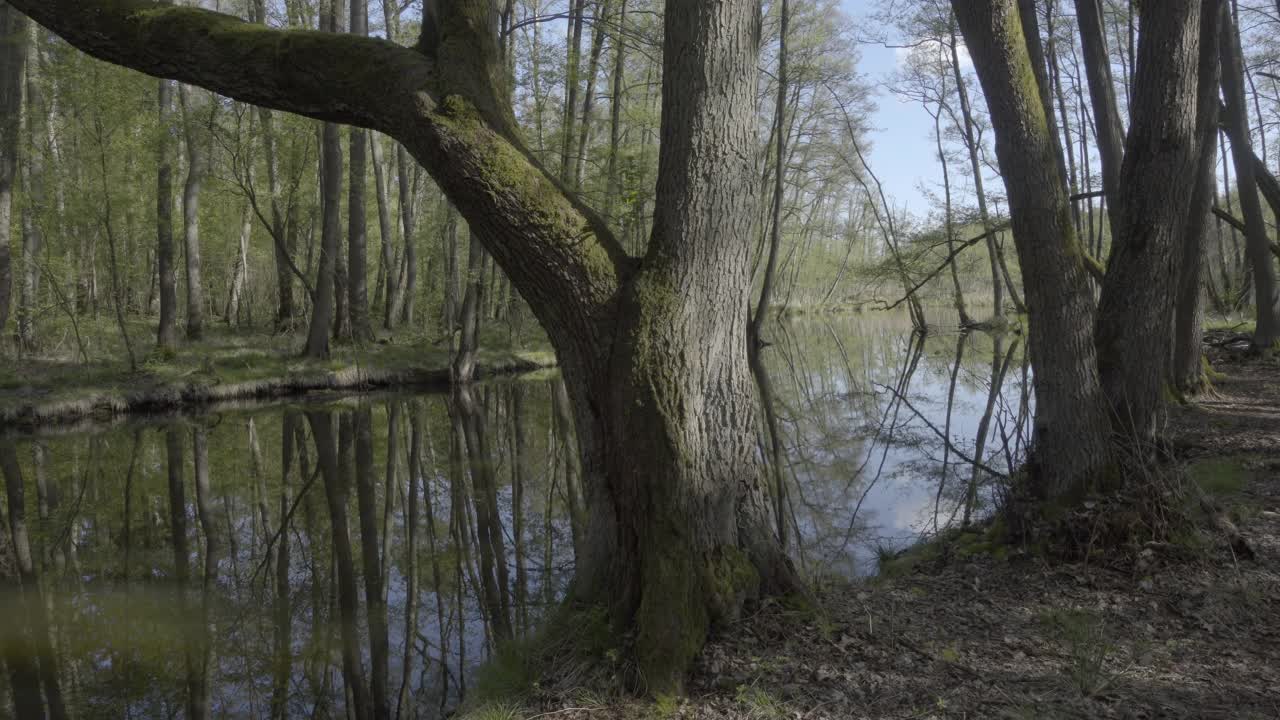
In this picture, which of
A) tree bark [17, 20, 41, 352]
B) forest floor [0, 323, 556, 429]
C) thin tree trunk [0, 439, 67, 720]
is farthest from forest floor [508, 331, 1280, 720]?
tree bark [17, 20, 41, 352]

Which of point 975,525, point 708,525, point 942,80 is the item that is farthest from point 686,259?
point 942,80

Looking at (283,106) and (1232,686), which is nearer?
(1232,686)

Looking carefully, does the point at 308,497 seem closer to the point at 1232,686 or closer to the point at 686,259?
the point at 686,259

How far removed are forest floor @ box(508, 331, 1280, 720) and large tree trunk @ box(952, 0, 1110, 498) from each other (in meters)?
0.66

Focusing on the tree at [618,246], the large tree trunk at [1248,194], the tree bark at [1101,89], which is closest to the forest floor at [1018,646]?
the tree at [618,246]

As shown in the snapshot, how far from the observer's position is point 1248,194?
35.5 feet

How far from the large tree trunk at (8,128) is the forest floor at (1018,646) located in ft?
50.6

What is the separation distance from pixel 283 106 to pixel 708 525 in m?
2.55

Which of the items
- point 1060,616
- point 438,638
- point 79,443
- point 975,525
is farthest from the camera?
point 79,443

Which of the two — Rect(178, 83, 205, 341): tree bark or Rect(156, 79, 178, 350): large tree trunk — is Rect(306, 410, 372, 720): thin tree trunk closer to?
Rect(156, 79, 178, 350): large tree trunk

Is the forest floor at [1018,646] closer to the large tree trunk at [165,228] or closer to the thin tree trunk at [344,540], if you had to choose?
the thin tree trunk at [344,540]

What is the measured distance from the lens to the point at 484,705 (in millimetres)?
3107

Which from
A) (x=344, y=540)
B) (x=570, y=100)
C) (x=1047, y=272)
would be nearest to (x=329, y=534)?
(x=344, y=540)

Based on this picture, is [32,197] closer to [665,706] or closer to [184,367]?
[184,367]
